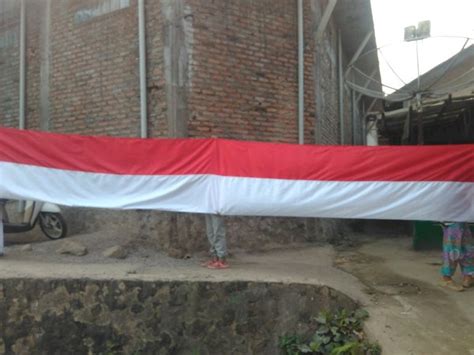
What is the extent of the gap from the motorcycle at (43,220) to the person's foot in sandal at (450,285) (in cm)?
520

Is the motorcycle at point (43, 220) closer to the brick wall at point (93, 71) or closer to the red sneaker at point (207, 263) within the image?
the brick wall at point (93, 71)

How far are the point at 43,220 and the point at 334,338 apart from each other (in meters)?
4.69

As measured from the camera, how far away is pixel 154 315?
208 inches

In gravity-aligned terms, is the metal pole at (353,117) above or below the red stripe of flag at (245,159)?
above

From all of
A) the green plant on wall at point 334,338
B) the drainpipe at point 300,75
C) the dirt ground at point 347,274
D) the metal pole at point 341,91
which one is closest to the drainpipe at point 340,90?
the metal pole at point 341,91

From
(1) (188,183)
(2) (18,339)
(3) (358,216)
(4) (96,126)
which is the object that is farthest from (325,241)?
(2) (18,339)

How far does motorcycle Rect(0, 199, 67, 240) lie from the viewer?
731 centimetres

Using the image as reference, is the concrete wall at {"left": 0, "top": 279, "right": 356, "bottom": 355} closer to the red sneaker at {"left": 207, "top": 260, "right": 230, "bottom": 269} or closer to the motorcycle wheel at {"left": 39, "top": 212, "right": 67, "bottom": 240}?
the red sneaker at {"left": 207, "top": 260, "right": 230, "bottom": 269}

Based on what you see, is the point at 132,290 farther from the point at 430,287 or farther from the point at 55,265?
the point at 430,287

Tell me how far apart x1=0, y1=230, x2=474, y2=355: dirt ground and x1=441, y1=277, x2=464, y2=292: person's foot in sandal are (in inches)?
4.8

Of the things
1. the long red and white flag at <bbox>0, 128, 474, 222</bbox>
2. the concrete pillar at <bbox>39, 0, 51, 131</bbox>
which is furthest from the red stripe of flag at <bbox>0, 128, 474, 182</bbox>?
the concrete pillar at <bbox>39, 0, 51, 131</bbox>

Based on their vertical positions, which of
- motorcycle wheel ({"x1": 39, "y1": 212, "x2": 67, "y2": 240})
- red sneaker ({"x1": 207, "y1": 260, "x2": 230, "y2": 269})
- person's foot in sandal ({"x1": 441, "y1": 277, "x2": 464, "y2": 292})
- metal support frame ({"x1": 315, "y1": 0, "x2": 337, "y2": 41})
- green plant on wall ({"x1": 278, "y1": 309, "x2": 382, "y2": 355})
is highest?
metal support frame ({"x1": 315, "y1": 0, "x2": 337, "y2": 41})

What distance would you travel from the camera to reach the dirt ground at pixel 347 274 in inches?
184

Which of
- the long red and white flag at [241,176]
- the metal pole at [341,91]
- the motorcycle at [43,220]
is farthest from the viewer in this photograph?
the metal pole at [341,91]
